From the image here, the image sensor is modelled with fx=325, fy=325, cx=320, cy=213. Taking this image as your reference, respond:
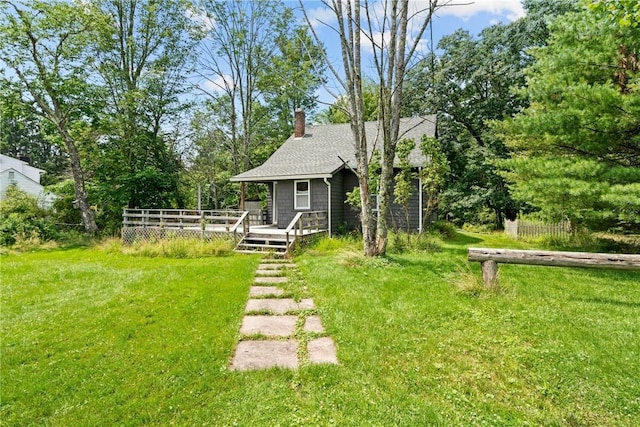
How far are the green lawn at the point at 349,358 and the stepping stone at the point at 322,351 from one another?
0.10m

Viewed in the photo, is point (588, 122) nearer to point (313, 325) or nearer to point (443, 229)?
point (443, 229)

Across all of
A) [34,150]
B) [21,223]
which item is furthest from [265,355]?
[34,150]

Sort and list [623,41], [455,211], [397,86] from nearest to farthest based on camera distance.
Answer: [623,41]
[397,86]
[455,211]

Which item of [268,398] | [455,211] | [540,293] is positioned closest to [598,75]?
[540,293]

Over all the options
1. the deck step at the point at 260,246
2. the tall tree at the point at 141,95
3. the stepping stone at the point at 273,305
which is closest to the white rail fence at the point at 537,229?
the deck step at the point at 260,246

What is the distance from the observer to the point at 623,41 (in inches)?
291

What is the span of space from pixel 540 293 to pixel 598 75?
6.53 m

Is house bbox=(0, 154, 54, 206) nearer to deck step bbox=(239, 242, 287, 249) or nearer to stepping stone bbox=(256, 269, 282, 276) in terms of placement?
deck step bbox=(239, 242, 287, 249)

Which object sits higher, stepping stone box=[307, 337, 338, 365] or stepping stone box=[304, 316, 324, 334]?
stepping stone box=[304, 316, 324, 334]

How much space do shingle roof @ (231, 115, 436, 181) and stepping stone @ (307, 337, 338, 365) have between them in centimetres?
945

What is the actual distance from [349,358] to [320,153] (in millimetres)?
13029

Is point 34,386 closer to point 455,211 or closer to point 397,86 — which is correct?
point 397,86

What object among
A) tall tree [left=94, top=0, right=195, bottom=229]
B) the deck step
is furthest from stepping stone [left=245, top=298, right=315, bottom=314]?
tall tree [left=94, top=0, right=195, bottom=229]

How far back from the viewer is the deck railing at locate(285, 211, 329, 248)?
10539 mm
